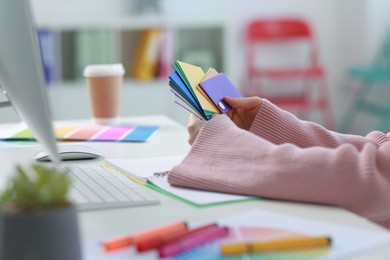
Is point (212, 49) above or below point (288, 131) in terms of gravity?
below

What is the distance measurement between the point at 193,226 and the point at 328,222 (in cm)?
18

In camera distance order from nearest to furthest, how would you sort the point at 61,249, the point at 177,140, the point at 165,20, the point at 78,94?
1. the point at 61,249
2. the point at 177,140
3. the point at 78,94
4. the point at 165,20

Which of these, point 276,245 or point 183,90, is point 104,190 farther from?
point 276,245

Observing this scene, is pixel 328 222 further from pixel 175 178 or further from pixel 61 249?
pixel 61 249

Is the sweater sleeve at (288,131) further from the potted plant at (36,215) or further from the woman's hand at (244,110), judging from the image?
the potted plant at (36,215)

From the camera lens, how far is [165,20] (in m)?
3.97

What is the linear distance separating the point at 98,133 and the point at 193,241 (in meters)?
0.89

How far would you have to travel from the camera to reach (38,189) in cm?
60

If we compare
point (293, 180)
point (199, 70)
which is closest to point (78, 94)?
point (199, 70)

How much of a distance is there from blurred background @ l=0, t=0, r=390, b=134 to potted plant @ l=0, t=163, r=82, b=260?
114 inches

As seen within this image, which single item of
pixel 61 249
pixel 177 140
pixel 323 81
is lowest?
pixel 323 81

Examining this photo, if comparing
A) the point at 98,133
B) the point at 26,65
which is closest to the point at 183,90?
the point at 26,65

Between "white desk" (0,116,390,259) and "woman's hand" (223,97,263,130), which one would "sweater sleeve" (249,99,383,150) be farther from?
"white desk" (0,116,390,259)

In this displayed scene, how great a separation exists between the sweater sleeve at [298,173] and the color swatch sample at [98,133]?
1.63 ft
